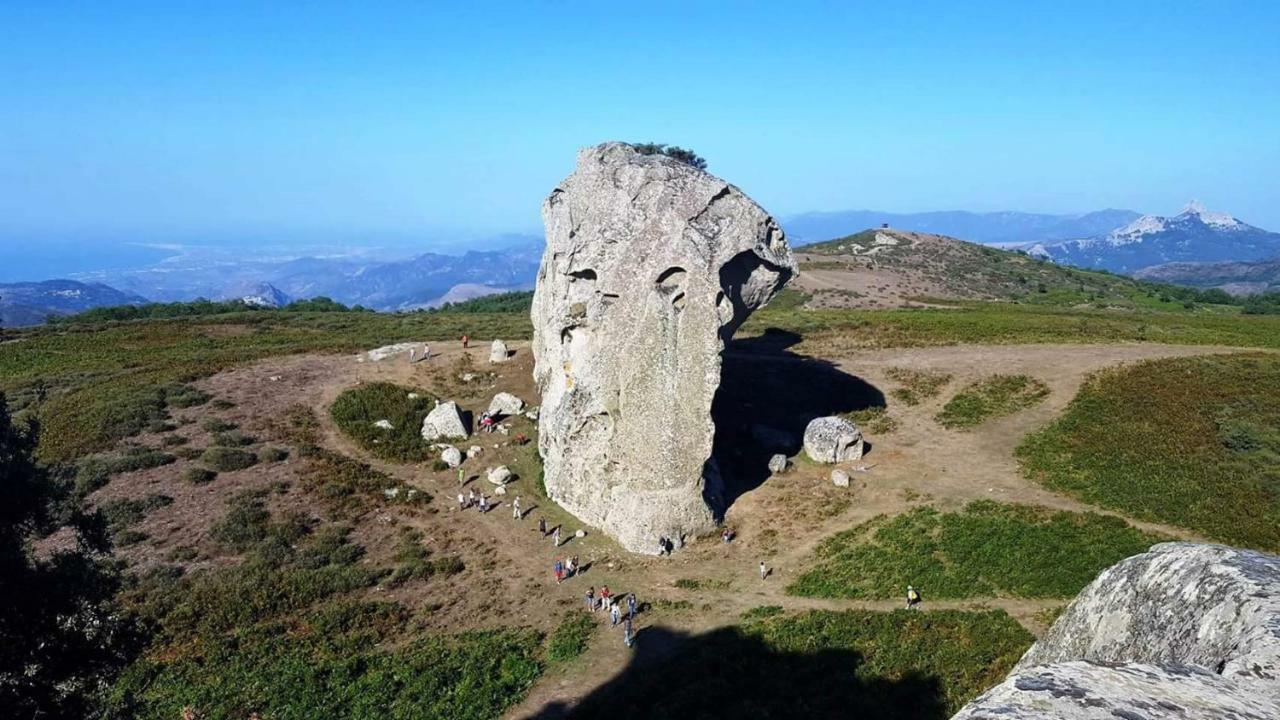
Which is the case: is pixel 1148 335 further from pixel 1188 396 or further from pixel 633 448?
pixel 633 448

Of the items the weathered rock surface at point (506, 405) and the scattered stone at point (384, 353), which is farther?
the scattered stone at point (384, 353)

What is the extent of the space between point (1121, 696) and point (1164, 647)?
411 cm

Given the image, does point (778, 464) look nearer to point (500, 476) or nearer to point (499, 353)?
point (500, 476)

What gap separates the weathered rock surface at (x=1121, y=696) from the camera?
7.04 m

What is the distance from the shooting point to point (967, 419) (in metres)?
45.9

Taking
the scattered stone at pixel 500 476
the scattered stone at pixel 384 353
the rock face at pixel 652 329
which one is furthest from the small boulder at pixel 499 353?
the rock face at pixel 652 329

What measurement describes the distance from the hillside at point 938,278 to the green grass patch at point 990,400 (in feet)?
208

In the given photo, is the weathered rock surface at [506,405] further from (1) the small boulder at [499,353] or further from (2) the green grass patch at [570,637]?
(2) the green grass patch at [570,637]

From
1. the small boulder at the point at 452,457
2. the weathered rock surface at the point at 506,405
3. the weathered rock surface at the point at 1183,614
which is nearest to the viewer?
the weathered rock surface at the point at 1183,614

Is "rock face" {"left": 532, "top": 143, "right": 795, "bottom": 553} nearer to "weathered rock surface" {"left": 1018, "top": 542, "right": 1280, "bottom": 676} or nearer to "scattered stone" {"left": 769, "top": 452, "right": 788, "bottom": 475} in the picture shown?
"scattered stone" {"left": 769, "top": 452, "right": 788, "bottom": 475}

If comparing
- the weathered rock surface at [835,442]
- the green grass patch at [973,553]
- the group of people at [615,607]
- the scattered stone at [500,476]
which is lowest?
the group of people at [615,607]

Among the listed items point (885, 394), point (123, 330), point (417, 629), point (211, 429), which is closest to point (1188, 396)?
point (885, 394)

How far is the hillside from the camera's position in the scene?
122 metres

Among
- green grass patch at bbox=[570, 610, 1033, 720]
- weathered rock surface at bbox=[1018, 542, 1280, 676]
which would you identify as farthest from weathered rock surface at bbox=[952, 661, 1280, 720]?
green grass patch at bbox=[570, 610, 1033, 720]
